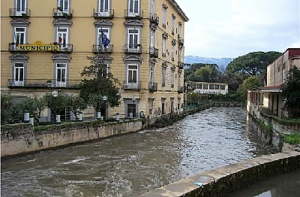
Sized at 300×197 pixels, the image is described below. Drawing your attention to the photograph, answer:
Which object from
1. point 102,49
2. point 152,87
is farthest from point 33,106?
point 152,87

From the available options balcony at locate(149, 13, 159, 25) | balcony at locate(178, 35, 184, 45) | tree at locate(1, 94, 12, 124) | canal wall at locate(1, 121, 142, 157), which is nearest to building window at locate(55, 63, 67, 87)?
balcony at locate(149, 13, 159, 25)

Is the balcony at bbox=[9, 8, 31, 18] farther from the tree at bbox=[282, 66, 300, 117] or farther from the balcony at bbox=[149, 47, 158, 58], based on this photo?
the tree at bbox=[282, 66, 300, 117]

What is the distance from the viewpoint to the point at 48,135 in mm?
15375

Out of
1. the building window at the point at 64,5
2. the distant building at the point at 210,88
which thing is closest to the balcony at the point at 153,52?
the building window at the point at 64,5

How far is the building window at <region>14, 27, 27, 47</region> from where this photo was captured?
28422 millimetres

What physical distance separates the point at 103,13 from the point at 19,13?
7420 mm

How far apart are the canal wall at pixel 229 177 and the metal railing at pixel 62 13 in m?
23.2

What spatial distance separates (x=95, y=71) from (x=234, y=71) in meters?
77.8

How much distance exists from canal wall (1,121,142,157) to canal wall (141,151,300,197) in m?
9.41

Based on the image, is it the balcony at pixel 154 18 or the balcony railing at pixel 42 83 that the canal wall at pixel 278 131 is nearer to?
the balcony at pixel 154 18

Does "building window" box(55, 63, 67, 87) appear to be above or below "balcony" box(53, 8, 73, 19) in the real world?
below

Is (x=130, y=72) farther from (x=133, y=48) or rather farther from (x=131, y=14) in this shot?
(x=131, y=14)

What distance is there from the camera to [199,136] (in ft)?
76.0

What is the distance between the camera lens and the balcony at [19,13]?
92.3 ft
